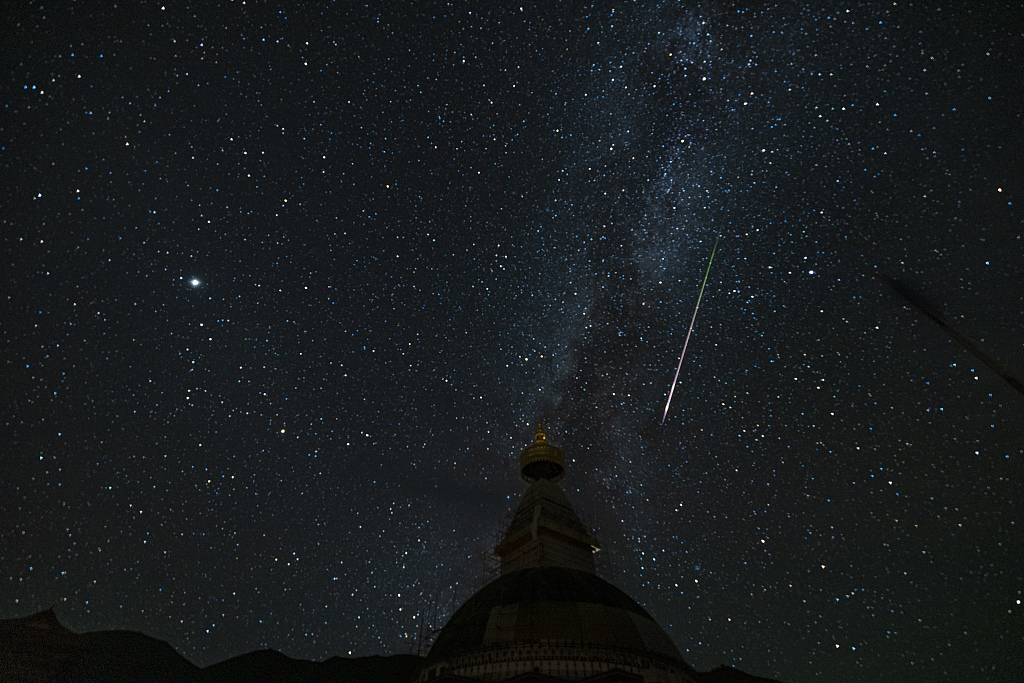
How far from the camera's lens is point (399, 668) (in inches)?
2613

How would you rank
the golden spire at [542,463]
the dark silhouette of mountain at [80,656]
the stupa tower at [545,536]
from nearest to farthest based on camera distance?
1. the dark silhouette of mountain at [80,656]
2. the stupa tower at [545,536]
3. the golden spire at [542,463]

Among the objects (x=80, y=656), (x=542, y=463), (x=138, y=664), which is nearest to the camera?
(x=80, y=656)

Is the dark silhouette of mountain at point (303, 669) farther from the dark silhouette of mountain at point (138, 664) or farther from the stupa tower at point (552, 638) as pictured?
the stupa tower at point (552, 638)

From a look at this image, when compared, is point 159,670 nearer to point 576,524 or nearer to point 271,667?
point 271,667

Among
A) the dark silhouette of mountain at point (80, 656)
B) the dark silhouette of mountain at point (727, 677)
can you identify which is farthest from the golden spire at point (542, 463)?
the dark silhouette of mountain at point (80, 656)

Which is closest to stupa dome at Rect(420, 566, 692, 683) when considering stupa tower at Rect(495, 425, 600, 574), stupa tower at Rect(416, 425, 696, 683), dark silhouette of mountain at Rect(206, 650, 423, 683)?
stupa tower at Rect(416, 425, 696, 683)

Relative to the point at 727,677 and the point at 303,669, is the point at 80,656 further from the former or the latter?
the point at 727,677

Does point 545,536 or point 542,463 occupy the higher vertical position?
point 542,463

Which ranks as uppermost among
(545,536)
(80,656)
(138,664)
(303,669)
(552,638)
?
(545,536)

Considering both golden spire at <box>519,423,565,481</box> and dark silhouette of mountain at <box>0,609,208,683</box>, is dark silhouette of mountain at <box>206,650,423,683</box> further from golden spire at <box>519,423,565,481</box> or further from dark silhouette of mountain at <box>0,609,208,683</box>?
golden spire at <box>519,423,565,481</box>

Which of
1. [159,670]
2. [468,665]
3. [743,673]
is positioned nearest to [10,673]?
[159,670]

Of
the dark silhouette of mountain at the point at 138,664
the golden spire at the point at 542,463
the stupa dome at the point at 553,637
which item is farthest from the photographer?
the golden spire at the point at 542,463

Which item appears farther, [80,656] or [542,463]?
[542,463]

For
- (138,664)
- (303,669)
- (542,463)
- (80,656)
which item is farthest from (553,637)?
(138,664)
